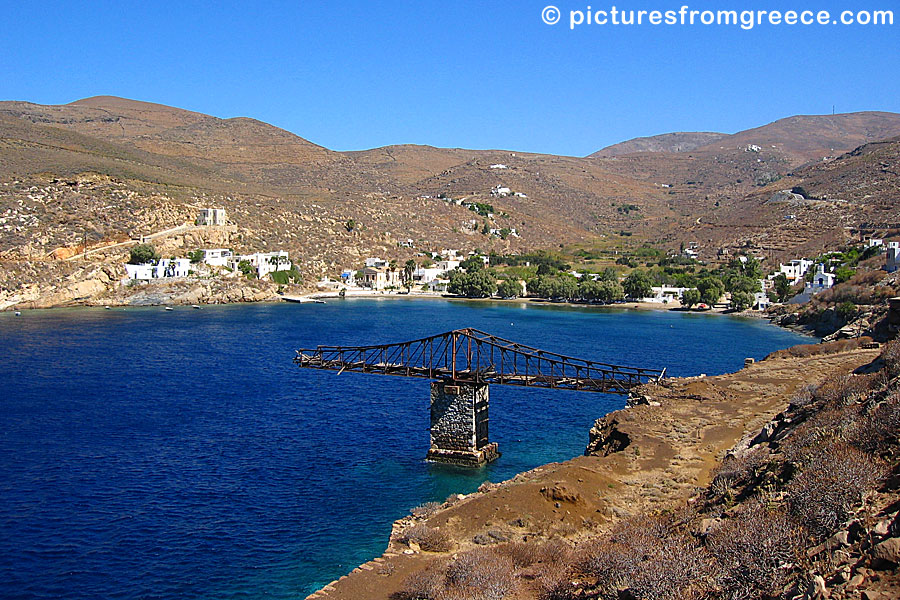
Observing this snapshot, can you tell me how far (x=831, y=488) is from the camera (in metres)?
11.9

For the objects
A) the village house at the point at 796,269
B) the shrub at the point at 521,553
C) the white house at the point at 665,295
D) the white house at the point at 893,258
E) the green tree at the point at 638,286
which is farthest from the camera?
the green tree at the point at 638,286

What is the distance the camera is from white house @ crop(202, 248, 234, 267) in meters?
99.1

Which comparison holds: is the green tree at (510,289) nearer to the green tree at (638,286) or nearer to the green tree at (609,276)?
the green tree at (609,276)

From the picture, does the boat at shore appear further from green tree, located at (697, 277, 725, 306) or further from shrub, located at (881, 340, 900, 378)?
shrub, located at (881, 340, 900, 378)

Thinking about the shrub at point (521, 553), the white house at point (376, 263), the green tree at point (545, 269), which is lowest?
the shrub at point (521, 553)

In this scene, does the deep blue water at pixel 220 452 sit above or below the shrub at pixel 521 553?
below

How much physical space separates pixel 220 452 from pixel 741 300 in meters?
73.7

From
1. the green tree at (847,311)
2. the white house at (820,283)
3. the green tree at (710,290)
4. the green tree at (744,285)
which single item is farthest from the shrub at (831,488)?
the green tree at (744,285)

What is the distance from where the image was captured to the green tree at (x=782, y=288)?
88.8 metres

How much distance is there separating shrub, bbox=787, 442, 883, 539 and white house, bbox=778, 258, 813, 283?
8957 cm

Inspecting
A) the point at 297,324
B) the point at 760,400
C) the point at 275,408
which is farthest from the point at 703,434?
the point at 297,324

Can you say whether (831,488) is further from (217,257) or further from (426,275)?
(426,275)

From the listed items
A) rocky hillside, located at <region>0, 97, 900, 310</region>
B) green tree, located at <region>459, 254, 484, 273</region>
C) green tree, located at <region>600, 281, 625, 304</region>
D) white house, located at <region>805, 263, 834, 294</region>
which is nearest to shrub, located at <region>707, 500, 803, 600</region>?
white house, located at <region>805, 263, 834, 294</region>

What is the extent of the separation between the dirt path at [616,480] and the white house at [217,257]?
80349 mm
